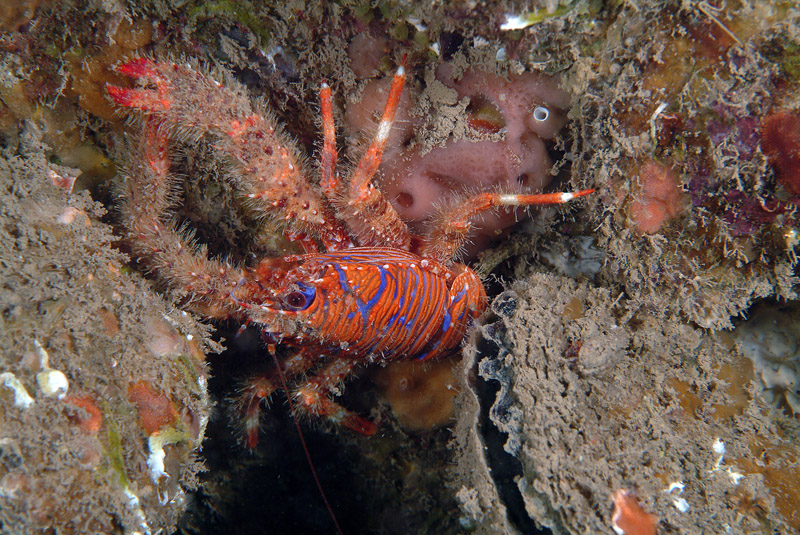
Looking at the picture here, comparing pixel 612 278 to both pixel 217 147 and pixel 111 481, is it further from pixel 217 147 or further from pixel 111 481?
pixel 111 481

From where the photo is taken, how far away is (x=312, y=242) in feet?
11.5

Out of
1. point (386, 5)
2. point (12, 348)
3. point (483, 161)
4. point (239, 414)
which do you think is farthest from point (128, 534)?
point (386, 5)

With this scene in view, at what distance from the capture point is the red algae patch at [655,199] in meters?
2.39

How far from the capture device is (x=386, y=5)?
7.91 feet

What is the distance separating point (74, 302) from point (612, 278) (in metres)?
3.16

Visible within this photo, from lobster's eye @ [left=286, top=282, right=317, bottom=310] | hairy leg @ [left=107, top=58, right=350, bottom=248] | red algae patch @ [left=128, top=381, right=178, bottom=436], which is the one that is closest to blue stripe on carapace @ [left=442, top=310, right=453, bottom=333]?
lobster's eye @ [left=286, top=282, right=317, bottom=310]

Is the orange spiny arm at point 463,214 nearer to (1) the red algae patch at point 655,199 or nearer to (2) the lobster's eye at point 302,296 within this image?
(1) the red algae patch at point 655,199

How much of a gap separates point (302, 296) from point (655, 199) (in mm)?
2321

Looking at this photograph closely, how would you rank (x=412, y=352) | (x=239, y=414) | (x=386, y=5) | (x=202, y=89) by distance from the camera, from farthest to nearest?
(x=239, y=414) → (x=412, y=352) → (x=202, y=89) → (x=386, y=5)

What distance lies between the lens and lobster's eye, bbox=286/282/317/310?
9.77 ft

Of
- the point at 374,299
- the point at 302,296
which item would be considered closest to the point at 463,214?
the point at 374,299

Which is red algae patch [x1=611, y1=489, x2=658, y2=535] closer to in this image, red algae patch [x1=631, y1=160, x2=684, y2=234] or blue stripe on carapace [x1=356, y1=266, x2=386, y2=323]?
red algae patch [x1=631, y1=160, x2=684, y2=234]

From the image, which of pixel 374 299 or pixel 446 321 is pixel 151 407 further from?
pixel 446 321

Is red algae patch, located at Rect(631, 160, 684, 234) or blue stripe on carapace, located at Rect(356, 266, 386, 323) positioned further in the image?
blue stripe on carapace, located at Rect(356, 266, 386, 323)
